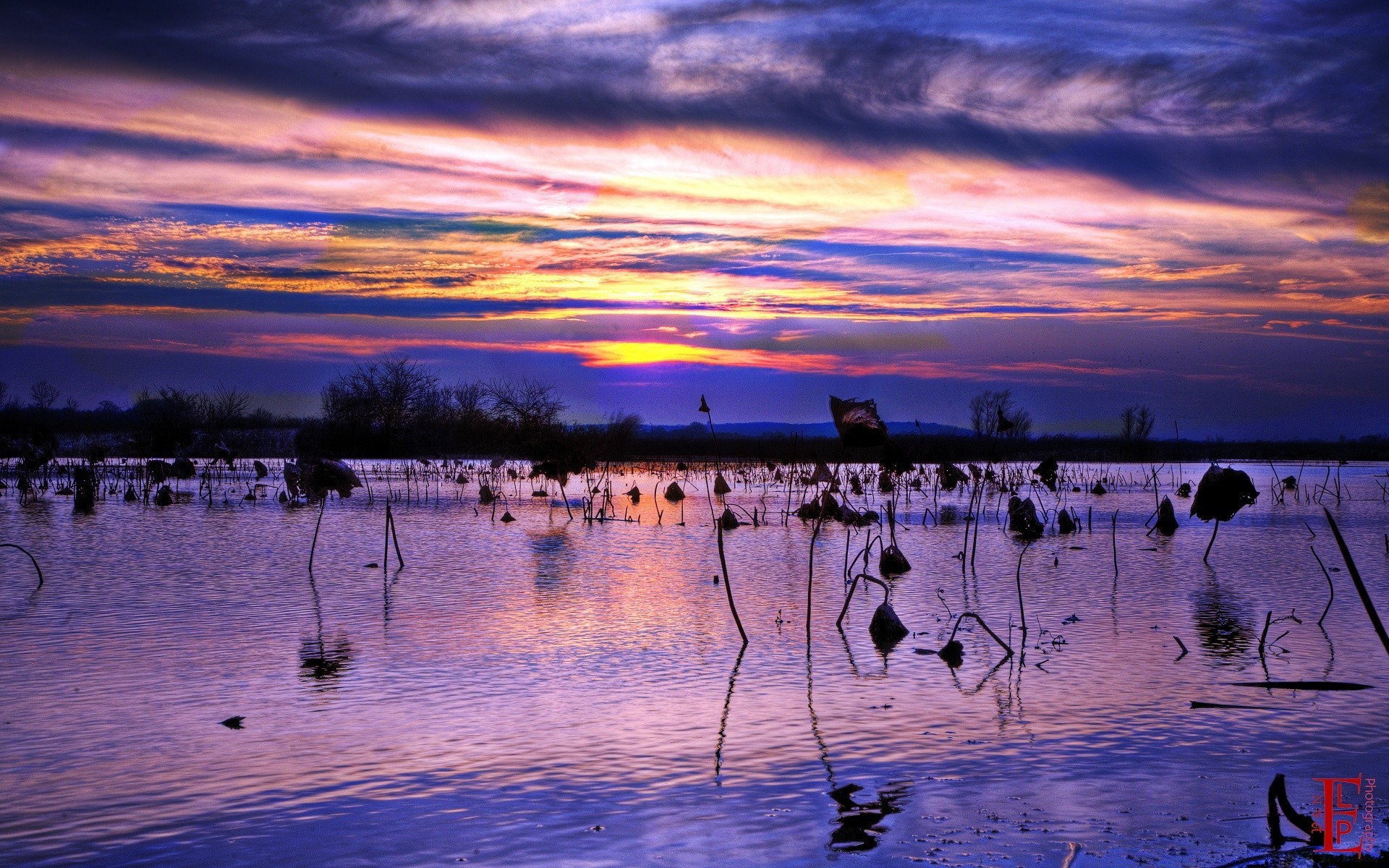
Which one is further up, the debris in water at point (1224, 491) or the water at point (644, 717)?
the debris in water at point (1224, 491)

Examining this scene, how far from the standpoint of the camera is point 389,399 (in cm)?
5244

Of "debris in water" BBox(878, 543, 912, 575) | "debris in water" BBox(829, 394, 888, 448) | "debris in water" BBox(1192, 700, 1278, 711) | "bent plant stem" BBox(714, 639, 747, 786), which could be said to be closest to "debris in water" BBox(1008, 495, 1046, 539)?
"debris in water" BBox(878, 543, 912, 575)

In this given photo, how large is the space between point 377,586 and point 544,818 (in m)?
6.48

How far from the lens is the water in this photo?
382 cm

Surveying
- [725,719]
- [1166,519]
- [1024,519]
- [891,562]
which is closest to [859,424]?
[725,719]

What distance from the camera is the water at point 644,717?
3818 mm

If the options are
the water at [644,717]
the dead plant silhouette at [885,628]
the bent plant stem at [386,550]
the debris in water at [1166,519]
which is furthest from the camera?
the debris in water at [1166,519]

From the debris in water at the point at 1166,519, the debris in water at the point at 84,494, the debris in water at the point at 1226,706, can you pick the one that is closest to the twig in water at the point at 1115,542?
the debris in water at the point at 1166,519

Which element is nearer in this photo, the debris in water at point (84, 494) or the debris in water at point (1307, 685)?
the debris in water at point (1307, 685)

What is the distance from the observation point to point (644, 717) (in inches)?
214

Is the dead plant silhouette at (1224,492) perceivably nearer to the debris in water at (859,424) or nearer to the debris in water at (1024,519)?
the debris in water at (1024,519)

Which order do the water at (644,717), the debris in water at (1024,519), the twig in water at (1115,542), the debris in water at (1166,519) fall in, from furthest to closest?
the debris in water at (1166,519), the debris in water at (1024,519), the twig in water at (1115,542), the water at (644,717)

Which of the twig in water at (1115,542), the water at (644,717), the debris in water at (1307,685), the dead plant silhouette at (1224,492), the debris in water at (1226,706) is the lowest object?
the water at (644,717)

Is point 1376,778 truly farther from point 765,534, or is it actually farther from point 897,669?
point 765,534
